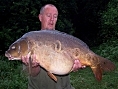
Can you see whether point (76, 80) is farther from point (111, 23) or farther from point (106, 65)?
point (111, 23)

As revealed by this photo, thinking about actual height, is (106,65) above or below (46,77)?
above

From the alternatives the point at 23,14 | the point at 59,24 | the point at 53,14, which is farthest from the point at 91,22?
the point at 53,14

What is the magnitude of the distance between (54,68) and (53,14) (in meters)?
0.93

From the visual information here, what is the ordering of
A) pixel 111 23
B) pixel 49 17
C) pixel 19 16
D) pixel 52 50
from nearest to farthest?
pixel 52 50 → pixel 49 17 → pixel 19 16 → pixel 111 23

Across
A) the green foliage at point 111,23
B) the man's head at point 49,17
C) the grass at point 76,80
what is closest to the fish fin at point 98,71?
the man's head at point 49,17

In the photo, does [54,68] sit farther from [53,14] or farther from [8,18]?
[8,18]

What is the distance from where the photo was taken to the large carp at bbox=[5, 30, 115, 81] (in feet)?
9.52

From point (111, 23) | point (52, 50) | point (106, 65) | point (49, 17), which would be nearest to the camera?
point (52, 50)

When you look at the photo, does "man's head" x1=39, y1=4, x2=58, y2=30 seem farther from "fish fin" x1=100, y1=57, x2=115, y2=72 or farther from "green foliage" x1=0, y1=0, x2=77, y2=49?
"green foliage" x1=0, y1=0, x2=77, y2=49

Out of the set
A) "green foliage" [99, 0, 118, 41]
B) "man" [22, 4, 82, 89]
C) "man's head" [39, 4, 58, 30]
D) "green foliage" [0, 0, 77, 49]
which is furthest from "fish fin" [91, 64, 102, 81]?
"green foliage" [99, 0, 118, 41]

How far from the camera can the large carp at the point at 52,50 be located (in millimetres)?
2900

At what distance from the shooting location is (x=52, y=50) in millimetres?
2936

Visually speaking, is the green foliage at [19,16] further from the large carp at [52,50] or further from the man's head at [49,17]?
the large carp at [52,50]

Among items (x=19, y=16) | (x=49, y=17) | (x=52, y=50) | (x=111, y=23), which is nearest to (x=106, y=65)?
(x=52, y=50)
